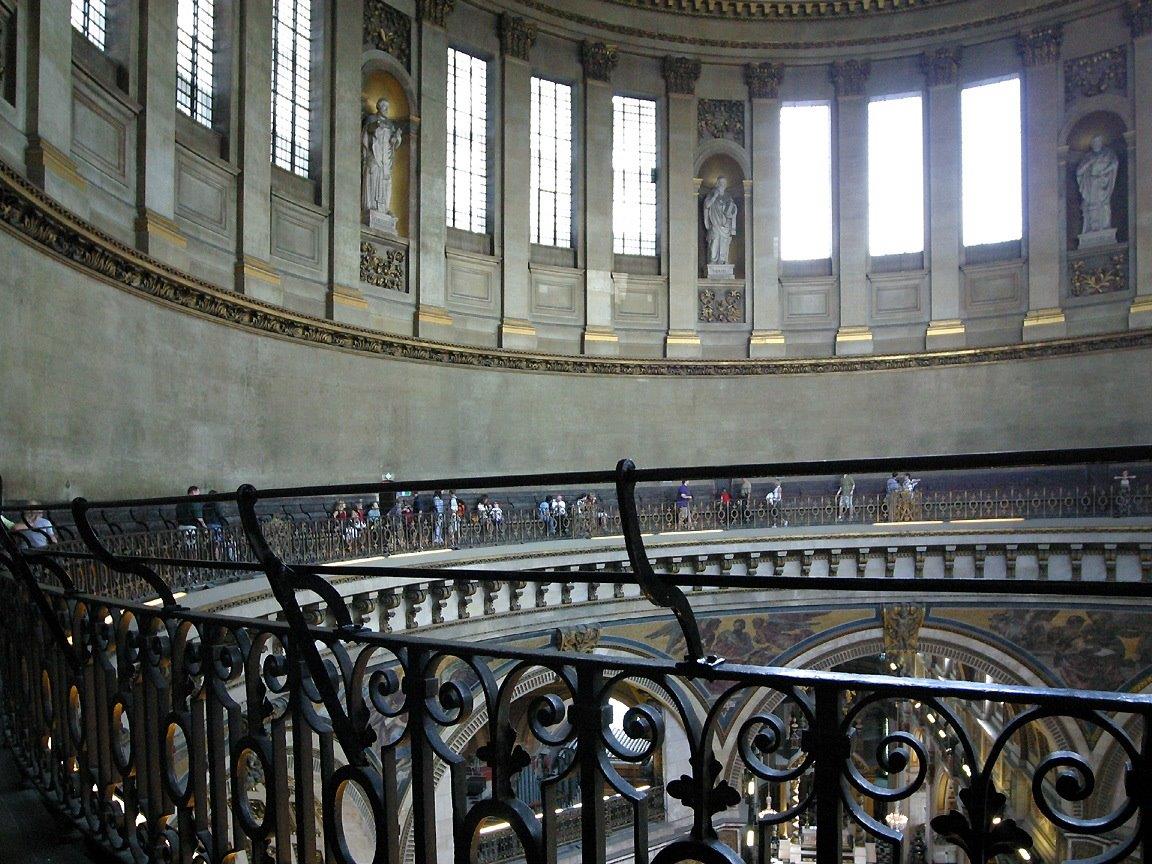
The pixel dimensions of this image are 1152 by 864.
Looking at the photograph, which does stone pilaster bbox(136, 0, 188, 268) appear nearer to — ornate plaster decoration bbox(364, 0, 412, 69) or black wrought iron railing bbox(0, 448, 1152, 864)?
ornate plaster decoration bbox(364, 0, 412, 69)

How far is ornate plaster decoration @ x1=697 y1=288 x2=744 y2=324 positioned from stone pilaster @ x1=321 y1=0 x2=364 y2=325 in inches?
356

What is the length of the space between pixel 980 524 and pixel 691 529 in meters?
5.13

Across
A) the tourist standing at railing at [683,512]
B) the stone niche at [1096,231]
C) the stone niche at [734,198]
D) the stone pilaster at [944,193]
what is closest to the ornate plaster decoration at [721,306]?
the stone niche at [734,198]

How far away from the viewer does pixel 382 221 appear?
62.7ft

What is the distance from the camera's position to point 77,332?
11.3 m

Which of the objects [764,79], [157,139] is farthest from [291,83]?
[764,79]

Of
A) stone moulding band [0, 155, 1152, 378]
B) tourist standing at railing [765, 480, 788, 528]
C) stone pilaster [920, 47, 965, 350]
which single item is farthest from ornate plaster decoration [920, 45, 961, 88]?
tourist standing at railing [765, 480, 788, 528]

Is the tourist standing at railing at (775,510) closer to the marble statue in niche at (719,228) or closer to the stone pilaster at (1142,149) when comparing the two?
the marble statue in niche at (719,228)

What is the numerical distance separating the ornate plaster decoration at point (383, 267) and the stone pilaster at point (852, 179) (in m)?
11.1

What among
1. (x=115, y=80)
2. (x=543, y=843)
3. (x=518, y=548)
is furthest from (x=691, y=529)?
(x=543, y=843)

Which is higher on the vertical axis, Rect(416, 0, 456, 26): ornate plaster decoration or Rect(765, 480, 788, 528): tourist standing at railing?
Rect(416, 0, 456, 26): ornate plaster decoration

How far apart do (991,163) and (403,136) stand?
14192mm

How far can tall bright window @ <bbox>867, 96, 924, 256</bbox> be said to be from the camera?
23.2m

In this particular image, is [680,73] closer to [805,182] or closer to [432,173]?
[805,182]
